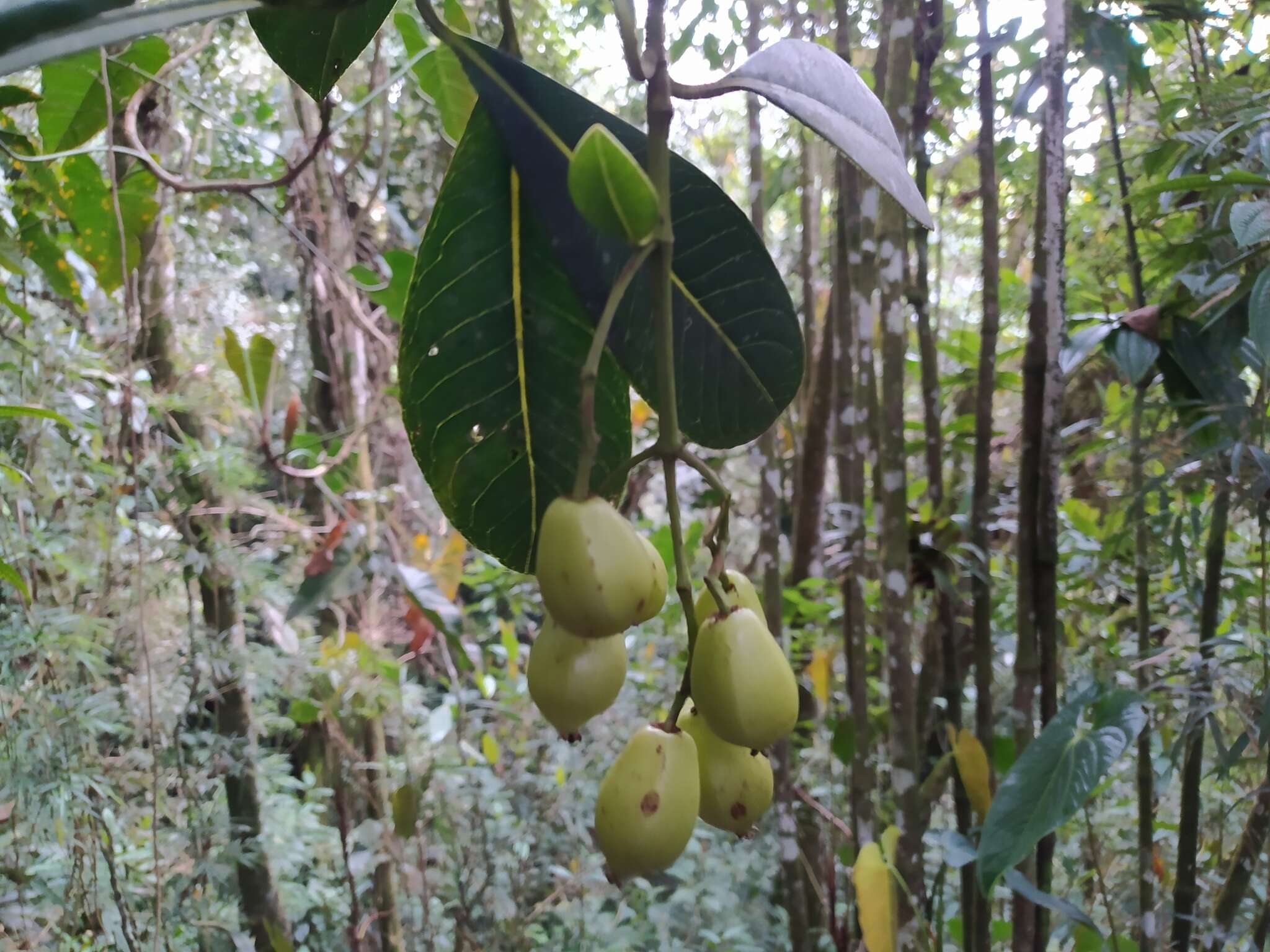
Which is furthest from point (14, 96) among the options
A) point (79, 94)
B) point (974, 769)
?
point (974, 769)

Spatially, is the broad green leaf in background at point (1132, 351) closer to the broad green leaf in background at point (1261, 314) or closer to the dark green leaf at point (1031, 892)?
the broad green leaf in background at point (1261, 314)

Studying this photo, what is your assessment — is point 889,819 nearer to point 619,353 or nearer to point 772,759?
point 772,759

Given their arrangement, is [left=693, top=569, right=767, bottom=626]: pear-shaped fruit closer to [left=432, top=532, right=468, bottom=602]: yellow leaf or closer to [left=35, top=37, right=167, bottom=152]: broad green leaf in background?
[left=35, top=37, right=167, bottom=152]: broad green leaf in background

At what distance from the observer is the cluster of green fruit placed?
27 cm

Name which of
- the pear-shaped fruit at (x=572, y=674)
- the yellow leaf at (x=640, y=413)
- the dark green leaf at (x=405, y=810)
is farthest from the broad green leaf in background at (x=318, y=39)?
the yellow leaf at (x=640, y=413)

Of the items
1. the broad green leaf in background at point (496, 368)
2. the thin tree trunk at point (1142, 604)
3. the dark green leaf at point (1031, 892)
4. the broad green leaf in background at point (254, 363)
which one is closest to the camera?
the broad green leaf in background at point (496, 368)

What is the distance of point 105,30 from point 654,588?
0.72 ft

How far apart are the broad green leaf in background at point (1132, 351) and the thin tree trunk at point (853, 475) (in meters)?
0.25

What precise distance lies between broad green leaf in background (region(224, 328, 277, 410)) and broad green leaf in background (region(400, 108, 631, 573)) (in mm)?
965

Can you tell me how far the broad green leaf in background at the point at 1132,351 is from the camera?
0.79 metres

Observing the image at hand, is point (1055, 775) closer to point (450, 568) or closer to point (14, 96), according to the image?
point (14, 96)

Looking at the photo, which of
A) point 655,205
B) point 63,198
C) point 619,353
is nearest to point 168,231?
point 63,198

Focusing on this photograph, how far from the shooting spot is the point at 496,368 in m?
0.41

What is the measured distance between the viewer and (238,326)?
2004 mm
